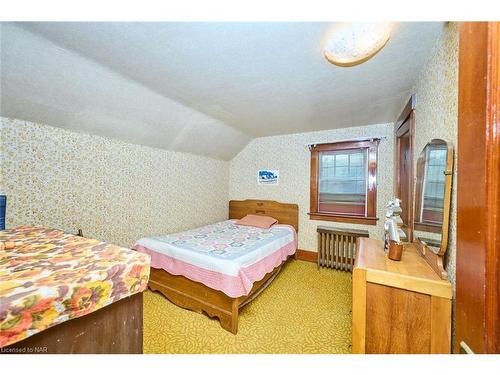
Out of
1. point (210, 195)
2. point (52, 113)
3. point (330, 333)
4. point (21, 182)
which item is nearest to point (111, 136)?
point (52, 113)

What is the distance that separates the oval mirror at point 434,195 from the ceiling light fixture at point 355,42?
76 centimetres

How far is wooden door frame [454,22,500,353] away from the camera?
0.46 m

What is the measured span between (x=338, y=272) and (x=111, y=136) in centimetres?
372

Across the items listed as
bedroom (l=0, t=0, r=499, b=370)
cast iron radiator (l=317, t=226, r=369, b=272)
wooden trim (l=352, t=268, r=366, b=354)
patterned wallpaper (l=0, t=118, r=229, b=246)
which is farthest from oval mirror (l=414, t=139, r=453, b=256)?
patterned wallpaper (l=0, t=118, r=229, b=246)

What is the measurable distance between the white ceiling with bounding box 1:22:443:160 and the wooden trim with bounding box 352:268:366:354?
157cm

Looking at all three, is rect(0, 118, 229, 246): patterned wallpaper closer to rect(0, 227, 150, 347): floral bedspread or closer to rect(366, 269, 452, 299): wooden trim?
rect(0, 227, 150, 347): floral bedspread

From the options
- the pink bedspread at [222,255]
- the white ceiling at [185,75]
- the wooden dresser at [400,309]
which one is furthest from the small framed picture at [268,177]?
the wooden dresser at [400,309]

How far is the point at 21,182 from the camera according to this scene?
181cm

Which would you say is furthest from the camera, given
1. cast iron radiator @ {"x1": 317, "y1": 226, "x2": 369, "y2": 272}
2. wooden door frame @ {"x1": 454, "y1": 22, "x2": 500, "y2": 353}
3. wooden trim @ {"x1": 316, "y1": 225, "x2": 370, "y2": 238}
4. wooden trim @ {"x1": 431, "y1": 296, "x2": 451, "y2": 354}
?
cast iron radiator @ {"x1": 317, "y1": 226, "x2": 369, "y2": 272}

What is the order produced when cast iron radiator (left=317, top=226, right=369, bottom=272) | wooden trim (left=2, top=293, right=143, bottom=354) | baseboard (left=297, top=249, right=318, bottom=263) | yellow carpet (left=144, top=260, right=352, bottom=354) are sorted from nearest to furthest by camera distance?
wooden trim (left=2, top=293, right=143, bottom=354)
yellow carpet (left=144, top=260, right=352, bottom=354)
cast iron radiator (left=317, top=226, right=369, bottom=272)
baseboard (left=297, top=249, right=318, bottom=263)

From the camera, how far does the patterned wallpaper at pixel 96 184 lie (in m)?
1.82

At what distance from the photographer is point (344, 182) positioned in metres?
3.38

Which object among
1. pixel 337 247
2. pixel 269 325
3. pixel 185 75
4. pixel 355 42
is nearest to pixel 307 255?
pixel 337 247
